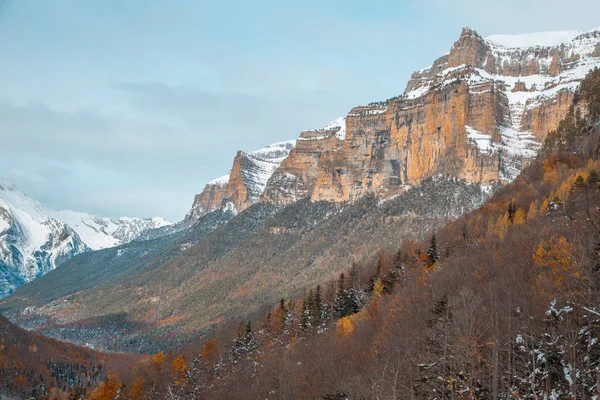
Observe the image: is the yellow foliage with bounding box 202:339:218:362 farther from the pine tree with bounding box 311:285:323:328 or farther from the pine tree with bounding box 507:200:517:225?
the pine tree with bounding box 507:200:517:225

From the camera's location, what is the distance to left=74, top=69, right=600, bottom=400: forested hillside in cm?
2088

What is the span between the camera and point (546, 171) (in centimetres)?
8838

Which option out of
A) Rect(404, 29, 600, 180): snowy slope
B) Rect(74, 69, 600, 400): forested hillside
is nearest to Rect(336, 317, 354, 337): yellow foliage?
Rect(74, 69, 600, 400): forested hillside

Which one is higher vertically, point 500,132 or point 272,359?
point 500,132

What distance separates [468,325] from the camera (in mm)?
27953

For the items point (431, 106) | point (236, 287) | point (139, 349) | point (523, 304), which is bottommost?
point (139, 349)

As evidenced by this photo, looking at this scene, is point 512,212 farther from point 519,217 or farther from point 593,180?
point 593,180

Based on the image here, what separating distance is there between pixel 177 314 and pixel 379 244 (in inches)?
3765

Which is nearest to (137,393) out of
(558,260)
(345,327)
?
(345,327)

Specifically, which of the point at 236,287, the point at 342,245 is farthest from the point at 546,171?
the point at 236,287

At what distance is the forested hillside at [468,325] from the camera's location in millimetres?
20878

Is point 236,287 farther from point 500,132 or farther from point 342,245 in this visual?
point 500,132

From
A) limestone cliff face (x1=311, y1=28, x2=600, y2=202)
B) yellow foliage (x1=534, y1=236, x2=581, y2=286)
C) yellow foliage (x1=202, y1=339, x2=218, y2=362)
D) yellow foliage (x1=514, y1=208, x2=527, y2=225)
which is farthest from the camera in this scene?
limestone cliff face (x1=311, y1=28, x2=600, y2=202)

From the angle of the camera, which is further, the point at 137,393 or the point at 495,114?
the point at 495,114
